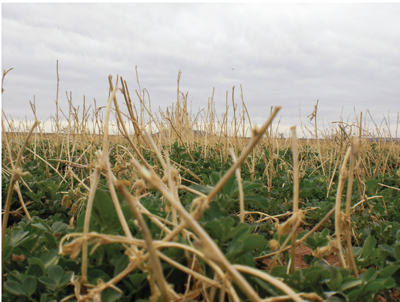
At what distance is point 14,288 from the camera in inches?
28.1

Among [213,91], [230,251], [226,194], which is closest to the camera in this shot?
[230,251]

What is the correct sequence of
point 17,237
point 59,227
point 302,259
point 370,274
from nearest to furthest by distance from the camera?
point 370,274 → point 17,237 → point 59,227 → point 302,259

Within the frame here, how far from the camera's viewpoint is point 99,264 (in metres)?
0.80

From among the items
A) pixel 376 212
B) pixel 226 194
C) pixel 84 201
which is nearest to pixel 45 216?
pixel 84 201

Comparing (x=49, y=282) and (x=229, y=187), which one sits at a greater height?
(x=229, y=187)

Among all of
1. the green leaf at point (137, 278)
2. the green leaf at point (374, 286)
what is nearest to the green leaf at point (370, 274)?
the green leaf at point (374, 286)

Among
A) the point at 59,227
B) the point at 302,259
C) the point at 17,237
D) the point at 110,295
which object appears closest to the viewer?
the point at 110,295

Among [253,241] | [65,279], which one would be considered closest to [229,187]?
[253,241]

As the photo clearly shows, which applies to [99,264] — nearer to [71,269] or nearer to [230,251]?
[71,269]

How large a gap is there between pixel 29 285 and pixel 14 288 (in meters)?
0.03

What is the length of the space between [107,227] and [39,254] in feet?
0.89

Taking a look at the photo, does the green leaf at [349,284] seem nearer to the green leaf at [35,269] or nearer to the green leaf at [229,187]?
the green leaf at [229,187]

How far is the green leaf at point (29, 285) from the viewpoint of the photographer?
0.72 m

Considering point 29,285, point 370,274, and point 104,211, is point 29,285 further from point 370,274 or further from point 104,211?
point 370,274
